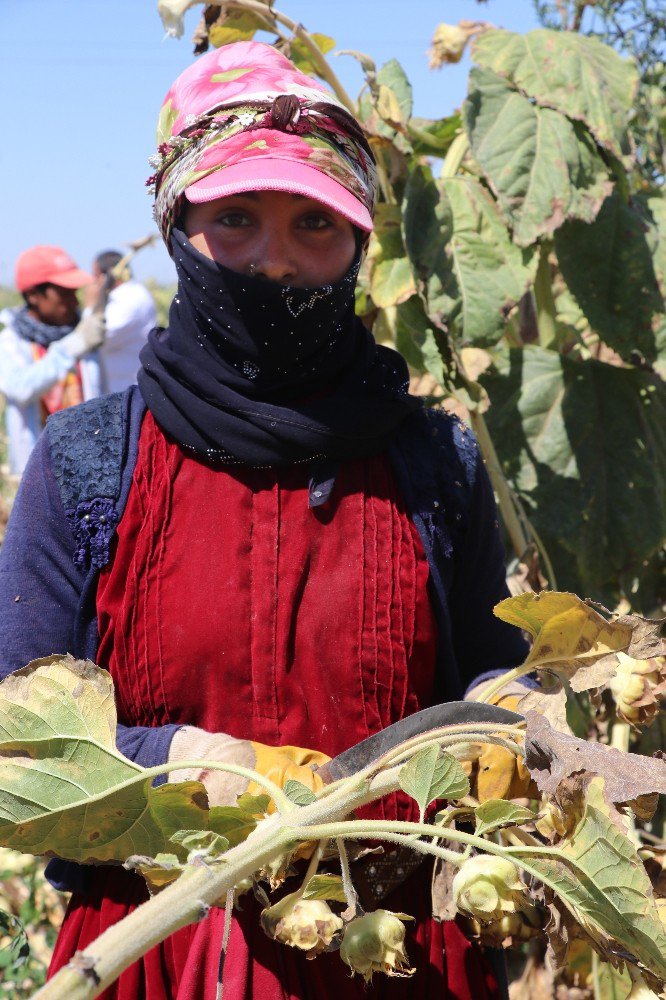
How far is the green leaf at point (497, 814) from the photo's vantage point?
3.27ft

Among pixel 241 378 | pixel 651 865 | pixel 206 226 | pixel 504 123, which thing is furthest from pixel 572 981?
pixel 504 123

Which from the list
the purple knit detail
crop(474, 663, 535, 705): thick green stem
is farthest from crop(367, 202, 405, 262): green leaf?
crop(474, 663, 535, 705): thick green stem

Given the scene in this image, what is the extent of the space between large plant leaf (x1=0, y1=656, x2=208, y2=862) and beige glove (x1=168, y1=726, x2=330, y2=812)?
0.20 meters

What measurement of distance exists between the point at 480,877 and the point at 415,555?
24.0 inches

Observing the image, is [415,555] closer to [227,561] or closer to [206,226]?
[227,561]

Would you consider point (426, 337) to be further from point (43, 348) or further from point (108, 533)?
point (43, 348)

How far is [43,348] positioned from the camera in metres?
5.88

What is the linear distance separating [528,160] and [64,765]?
1.76 m

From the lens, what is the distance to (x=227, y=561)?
1489 millimetres

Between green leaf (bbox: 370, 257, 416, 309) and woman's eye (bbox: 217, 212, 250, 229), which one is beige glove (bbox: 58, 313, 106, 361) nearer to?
green leaf (bbox: 370, 257, 416, 309)

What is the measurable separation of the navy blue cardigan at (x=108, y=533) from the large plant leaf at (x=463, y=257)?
2.42 ft

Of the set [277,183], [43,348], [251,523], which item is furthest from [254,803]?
[43,348]

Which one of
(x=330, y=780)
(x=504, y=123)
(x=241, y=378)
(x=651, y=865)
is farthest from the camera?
(x=504, y=123)

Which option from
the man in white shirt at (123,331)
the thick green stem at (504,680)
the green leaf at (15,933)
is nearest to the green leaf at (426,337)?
the thick green stem at (504,680)
